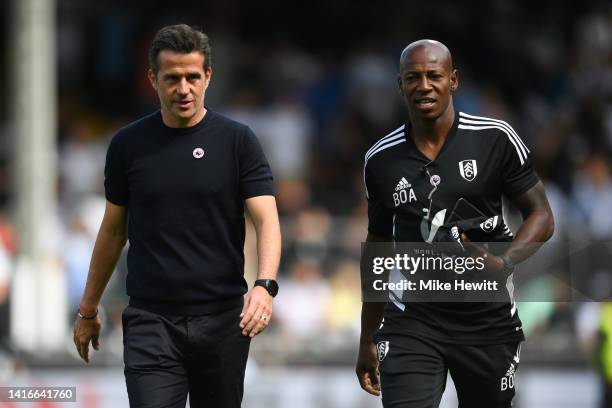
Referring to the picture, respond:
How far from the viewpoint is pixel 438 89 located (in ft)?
21.7

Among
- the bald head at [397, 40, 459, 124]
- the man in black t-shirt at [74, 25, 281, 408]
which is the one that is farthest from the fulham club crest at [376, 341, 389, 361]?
the bald head at [397, 40, 459, 124]

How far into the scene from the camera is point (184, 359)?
6723mm

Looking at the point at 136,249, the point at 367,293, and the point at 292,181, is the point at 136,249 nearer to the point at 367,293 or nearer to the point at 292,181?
the point at 367,293

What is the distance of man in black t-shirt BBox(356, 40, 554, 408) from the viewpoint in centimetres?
665

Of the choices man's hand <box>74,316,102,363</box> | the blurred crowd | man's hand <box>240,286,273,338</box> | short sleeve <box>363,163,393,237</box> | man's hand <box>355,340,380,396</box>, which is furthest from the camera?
the blurred crowd

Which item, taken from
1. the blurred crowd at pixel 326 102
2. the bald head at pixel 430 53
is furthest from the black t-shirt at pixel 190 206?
the blurred crowd at pixel 326 102

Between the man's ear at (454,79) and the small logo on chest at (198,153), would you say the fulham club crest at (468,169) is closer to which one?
the man's ear at (454,79)

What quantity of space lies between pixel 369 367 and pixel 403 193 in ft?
3.19

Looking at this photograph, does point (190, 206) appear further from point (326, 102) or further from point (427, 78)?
point (326, 102)

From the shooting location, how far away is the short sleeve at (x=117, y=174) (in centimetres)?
680

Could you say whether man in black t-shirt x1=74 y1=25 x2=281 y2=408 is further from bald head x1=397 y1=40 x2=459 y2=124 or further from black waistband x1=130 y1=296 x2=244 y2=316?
bald head x1=397 y1=40 x2=459 y2=124

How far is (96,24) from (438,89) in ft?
35.2

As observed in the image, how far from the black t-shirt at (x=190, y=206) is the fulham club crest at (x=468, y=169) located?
92cm

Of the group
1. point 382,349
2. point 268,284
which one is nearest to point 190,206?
point 268,284
